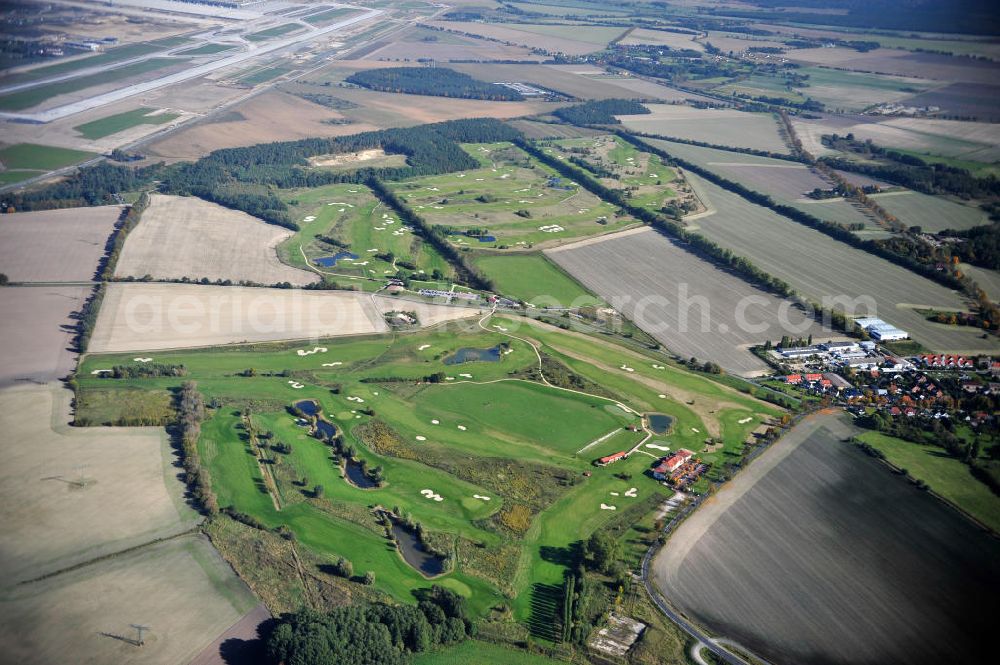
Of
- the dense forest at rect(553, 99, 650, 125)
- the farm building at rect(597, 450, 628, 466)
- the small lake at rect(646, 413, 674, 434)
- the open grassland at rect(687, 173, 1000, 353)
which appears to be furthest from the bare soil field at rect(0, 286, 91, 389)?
the dense forest at rect(553, 99, 650, 125)

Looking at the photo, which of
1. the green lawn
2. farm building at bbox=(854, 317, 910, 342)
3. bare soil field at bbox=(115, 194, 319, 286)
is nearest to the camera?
the green lawn

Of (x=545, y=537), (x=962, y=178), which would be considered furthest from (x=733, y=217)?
(x=545, y=537)

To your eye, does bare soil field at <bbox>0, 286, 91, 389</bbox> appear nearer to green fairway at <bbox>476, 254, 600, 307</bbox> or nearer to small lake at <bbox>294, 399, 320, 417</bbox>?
small lake at <bbox>294, 399, 320, 417</bbox>

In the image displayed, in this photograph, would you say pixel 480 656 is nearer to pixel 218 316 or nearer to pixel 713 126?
pixel 218 316

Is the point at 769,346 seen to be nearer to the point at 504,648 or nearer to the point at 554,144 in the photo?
the point at 504,648

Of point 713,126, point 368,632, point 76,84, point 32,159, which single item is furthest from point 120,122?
point 368,632

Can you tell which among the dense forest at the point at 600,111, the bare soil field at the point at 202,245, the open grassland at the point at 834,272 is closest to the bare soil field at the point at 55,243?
the bare soil field at the point at 202,245
